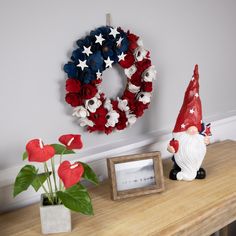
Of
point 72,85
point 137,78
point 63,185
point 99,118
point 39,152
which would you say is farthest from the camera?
point 137,78

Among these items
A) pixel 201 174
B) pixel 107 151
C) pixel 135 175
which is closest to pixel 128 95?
pixel 107 151

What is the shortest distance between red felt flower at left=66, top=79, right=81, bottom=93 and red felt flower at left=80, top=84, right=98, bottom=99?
0.03 metres

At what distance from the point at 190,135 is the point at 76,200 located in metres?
0.62

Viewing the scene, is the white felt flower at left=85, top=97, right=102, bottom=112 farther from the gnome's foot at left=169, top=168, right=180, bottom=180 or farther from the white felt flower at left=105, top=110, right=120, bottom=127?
the gnome's foot at left=169, top=168, right=180, bottom=180

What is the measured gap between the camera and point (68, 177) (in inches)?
43.7

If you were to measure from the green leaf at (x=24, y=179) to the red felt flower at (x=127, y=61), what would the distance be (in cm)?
62

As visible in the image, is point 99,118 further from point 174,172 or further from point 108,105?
point 174,172

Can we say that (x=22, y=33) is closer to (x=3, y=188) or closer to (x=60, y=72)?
(x=60, y=72)

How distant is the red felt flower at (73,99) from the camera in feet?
4.70

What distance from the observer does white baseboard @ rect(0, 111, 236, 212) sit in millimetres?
1360

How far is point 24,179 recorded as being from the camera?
1163 millimetres

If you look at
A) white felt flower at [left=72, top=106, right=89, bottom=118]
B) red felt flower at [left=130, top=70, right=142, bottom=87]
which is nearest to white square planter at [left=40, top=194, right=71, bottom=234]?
white felt flower at [left=72, top=106, right=89, bottom=118]

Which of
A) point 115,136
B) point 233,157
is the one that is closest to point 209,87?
point 233,157

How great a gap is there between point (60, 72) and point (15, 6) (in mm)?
294
